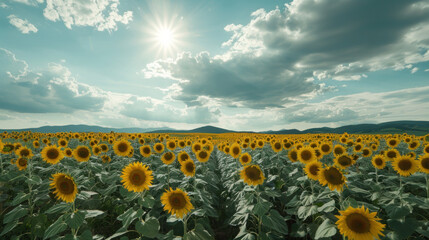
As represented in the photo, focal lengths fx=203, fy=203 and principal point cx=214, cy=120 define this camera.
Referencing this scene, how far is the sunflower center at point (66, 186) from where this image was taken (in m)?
4.22

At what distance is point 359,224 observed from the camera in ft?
10.2

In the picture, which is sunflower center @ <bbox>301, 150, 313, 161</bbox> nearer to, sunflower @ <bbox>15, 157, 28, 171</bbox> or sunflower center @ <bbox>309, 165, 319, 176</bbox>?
sunflower center @ <bbox>309, 165, 319, 176</bbox>

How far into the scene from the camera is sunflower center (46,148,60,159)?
22.1 ft

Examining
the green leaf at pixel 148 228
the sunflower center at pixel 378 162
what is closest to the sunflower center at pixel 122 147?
the green leaf at pixel 148 228

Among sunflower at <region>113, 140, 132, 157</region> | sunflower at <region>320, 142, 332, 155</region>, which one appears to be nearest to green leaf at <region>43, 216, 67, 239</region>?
sunflower at <region>113, 140, 132, 157</region>

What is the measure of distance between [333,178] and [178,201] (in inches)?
129

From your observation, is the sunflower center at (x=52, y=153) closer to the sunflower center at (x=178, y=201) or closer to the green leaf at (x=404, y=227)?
the sunflower center at (x=178, y=201)

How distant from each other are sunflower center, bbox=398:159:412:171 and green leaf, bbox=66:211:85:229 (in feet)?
27.2

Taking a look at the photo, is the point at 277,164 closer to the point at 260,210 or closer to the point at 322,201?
the point at 322,201

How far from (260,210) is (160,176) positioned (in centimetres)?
352

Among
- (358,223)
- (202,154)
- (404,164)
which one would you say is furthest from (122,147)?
(404,164)

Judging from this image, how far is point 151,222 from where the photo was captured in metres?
4.23

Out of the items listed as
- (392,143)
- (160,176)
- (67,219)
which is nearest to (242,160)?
(160,176)

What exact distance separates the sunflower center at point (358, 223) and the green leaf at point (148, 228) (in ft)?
11.4
